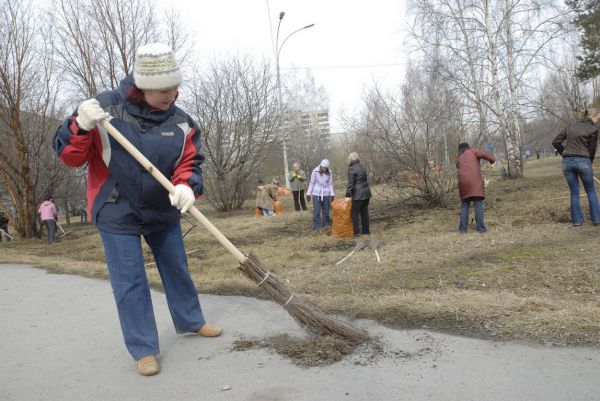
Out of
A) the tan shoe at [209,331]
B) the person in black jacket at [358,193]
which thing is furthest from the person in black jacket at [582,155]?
the tan shoe at [209,331]

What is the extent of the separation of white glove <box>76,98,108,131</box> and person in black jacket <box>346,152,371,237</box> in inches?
245

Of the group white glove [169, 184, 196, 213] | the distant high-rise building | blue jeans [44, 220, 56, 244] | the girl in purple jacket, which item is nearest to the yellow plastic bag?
the girl in purple jacket

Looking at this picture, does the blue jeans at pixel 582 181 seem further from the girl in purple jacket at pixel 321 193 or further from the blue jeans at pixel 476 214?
the girl in purple jacket at pixel 321 193

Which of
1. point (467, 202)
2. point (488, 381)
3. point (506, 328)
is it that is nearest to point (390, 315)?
point (506, 328)

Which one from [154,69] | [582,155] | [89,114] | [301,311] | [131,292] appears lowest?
[301,311]

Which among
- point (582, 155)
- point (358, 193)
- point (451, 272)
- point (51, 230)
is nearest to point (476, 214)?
point (582, 155)

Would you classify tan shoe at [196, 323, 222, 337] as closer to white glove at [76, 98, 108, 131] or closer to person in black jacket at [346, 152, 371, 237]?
white glove at [76, 98, 108, 131]

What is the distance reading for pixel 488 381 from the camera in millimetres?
2557

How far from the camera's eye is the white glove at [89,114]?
2822 mm

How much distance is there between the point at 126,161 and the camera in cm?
306

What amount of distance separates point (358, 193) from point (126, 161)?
19.8ft

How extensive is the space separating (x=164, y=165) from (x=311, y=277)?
2.77m

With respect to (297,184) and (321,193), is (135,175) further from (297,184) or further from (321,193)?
(297,184)

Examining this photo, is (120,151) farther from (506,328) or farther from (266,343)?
(506,328)
